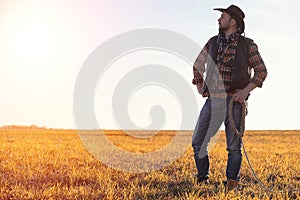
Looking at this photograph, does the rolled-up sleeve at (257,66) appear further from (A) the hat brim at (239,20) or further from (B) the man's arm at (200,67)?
(B) the man's arm at (200,67)

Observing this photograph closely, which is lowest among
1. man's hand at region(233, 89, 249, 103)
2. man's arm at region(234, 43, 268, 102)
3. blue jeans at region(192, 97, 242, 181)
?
blue jeans at region(192, 97, 242, 181)

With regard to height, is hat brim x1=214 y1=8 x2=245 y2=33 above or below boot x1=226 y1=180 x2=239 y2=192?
above

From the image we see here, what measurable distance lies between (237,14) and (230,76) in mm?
943

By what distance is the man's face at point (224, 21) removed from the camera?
6523mm

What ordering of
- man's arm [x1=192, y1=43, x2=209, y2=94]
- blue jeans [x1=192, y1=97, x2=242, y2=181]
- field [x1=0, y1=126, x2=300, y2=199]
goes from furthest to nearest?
man's arm [x1=192, y1=43, x2=209, y2=94]
blue jeans [x1=192, y1=97, x2=242, y2=181]
field [x1=0, y1=126, x2=300, y2=199]

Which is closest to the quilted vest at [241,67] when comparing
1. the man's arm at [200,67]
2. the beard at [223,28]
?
the beard at [223,28]

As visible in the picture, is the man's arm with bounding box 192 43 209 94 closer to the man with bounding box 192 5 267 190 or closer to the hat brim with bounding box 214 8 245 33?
the man with bounding box 192 5 267 190

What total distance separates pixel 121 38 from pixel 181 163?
3.04m

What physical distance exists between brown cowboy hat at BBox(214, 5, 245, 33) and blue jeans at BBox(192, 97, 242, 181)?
1124 mm

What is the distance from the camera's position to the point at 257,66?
6.42 meters

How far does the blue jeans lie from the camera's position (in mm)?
6523

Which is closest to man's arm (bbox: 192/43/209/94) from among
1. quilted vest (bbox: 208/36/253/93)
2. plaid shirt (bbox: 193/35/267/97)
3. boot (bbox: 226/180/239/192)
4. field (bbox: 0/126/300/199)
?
plaid shirt (bbox: 193/35/267/97)

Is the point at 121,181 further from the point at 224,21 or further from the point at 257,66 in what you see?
the point at 224,21

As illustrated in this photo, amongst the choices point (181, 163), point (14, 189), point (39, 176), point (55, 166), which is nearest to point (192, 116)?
point (181, 163)
